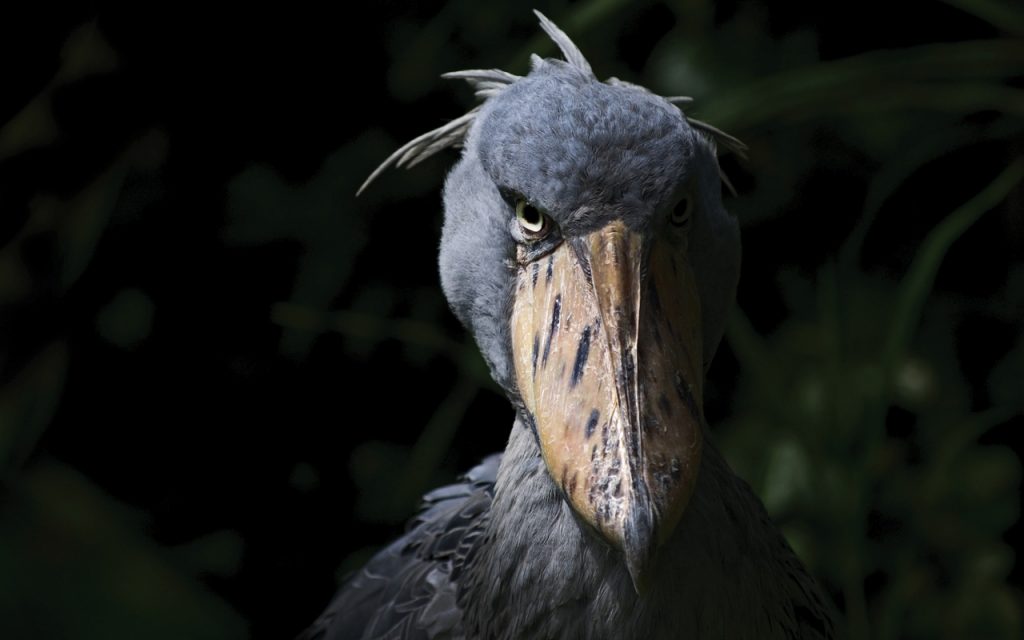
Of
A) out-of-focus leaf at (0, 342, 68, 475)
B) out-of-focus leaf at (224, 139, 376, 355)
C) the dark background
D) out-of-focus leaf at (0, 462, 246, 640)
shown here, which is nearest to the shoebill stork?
out-of-focus leaf at (0, 462, 246, 640)

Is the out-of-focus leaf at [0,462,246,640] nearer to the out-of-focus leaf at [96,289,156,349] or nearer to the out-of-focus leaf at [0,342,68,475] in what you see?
the out-of-focus leaf at [0,342,68,475]

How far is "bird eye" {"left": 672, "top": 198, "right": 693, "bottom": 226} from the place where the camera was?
106 centimetres

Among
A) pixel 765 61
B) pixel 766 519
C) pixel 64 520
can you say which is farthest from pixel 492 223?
pixel 765 61

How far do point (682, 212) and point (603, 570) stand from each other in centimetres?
34

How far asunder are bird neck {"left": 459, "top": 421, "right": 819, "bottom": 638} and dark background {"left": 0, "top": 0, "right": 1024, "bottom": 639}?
30.0 inches

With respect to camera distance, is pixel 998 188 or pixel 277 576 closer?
pixel 998 188

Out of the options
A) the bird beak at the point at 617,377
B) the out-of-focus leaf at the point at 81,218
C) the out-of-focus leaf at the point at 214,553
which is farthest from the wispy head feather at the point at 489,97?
the out-of-focus leaf at the point at 214,553

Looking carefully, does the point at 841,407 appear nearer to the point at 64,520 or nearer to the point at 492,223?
the point at 492,223

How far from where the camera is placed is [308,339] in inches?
85.4

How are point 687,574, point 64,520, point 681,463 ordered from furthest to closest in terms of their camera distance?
point 64,520 < point 687,574 < point 681,463

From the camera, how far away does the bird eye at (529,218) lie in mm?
1052

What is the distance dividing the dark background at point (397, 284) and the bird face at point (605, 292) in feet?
2.44

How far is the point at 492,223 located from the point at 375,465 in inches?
45.9

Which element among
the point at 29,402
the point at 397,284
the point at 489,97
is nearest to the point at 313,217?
the point at 397,284
